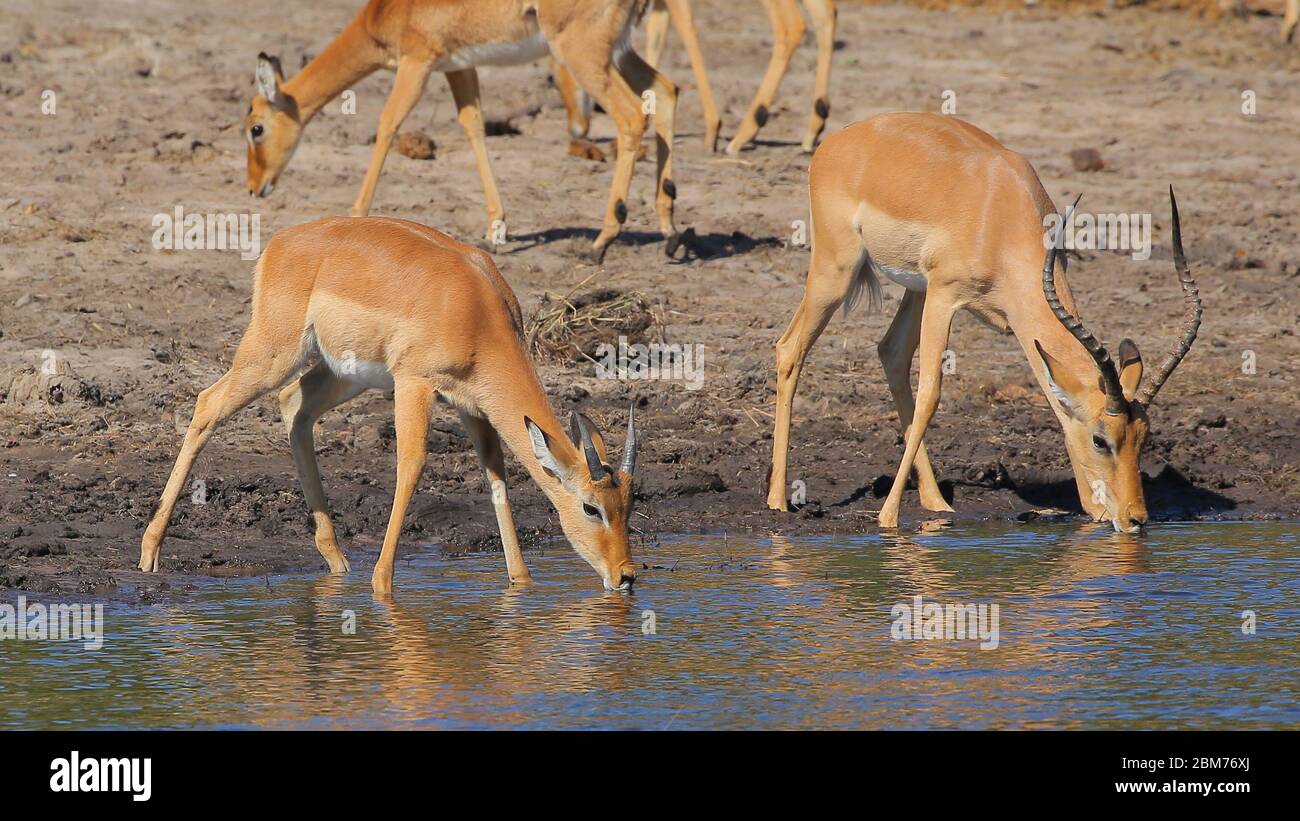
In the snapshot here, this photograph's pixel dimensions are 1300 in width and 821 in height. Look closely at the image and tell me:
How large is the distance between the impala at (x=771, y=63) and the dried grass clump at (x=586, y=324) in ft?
10.5

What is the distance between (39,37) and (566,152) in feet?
15.0

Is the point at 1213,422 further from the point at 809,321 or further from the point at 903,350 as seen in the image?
the point at 809,321

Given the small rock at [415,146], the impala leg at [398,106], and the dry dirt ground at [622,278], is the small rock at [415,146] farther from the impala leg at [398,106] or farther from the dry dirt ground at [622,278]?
the impala leg at [398,106]

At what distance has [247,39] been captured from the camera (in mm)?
16297

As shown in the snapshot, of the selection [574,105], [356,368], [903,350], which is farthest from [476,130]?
[356,368]

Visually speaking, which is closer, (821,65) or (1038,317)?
(1038,317)

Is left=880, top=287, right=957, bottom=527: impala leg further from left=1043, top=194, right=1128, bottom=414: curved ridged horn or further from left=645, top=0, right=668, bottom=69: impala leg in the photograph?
left=645, top=0, right=668, bottom=69: impala leg

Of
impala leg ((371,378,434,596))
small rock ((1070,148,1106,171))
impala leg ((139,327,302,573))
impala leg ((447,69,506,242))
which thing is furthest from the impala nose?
small rock ((1070,148,1106,171))

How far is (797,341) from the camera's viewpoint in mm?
10039

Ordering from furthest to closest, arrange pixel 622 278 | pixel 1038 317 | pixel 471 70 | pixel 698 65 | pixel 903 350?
1. pixel 698 65
2. pixel 471 70
3. pixel 622 278
4. pixel 903 350
5. pixel 1038 317

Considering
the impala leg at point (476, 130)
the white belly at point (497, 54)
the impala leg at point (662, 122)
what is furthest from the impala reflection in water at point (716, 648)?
the white belly at point (497, 54)

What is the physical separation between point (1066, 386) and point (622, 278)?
4.22 meters

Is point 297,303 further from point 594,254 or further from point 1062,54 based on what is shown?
point 1062,54

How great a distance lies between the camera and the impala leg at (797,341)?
32.2 ft
